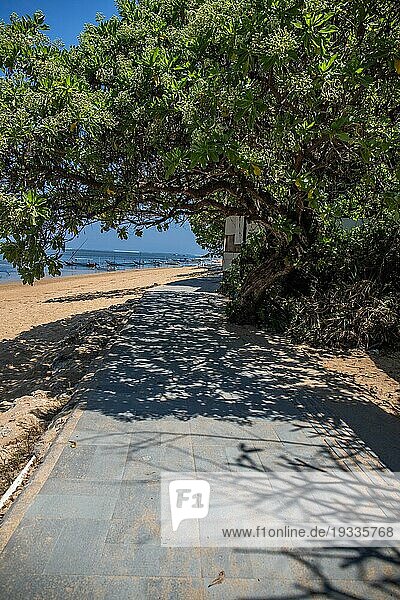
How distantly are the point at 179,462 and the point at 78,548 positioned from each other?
1.17 meters

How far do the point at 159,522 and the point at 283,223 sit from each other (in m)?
5.79

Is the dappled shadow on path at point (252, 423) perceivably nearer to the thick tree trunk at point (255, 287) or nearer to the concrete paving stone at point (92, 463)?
the concrete paving stone at point (92, 463)

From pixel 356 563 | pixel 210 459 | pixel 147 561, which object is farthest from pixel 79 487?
pixel 356 563

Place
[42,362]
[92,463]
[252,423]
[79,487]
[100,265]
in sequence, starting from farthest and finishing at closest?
[100,265]
[42,362]
[252,423]
[92,463]
[79,487]

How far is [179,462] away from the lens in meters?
3.66

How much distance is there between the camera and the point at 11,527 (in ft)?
9.16

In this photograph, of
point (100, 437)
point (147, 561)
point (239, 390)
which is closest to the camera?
point (147, 561)

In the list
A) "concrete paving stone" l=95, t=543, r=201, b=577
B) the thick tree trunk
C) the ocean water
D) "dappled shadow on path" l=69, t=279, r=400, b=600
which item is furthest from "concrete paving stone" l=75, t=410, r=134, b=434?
the ocean water

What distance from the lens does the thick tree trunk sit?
9008mm

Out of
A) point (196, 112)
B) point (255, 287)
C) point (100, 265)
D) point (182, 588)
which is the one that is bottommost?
point (100, 265)

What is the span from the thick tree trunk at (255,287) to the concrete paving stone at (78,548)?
658cm

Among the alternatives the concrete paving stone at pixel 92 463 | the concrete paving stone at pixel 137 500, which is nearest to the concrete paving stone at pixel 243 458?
the concrete paving stone at pixel 137 500

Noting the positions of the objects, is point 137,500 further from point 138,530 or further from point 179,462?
point 179,462

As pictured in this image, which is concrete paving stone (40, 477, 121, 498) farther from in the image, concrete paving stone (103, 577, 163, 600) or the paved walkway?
concrete paving stone (103, 577, 163, 600)
